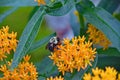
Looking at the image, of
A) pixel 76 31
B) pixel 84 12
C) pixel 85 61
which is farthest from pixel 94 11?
pixel 76 31

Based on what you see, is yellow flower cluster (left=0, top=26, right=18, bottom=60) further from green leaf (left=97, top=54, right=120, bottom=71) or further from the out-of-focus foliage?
green leaf (left=97, top=54, right=120, bottom=71)

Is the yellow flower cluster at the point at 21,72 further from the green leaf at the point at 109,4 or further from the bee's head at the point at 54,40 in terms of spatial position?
the green leaf at the point at 109,4

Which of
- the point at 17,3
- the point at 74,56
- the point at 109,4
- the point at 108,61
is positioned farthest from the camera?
the point at 109,4

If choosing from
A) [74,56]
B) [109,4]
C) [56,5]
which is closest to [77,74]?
[74,56]

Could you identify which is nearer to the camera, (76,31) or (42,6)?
(42,6)

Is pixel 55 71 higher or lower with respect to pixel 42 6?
lower

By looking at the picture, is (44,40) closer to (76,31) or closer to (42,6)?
(42,6)

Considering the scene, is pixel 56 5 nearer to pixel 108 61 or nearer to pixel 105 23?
pixel 105 23
